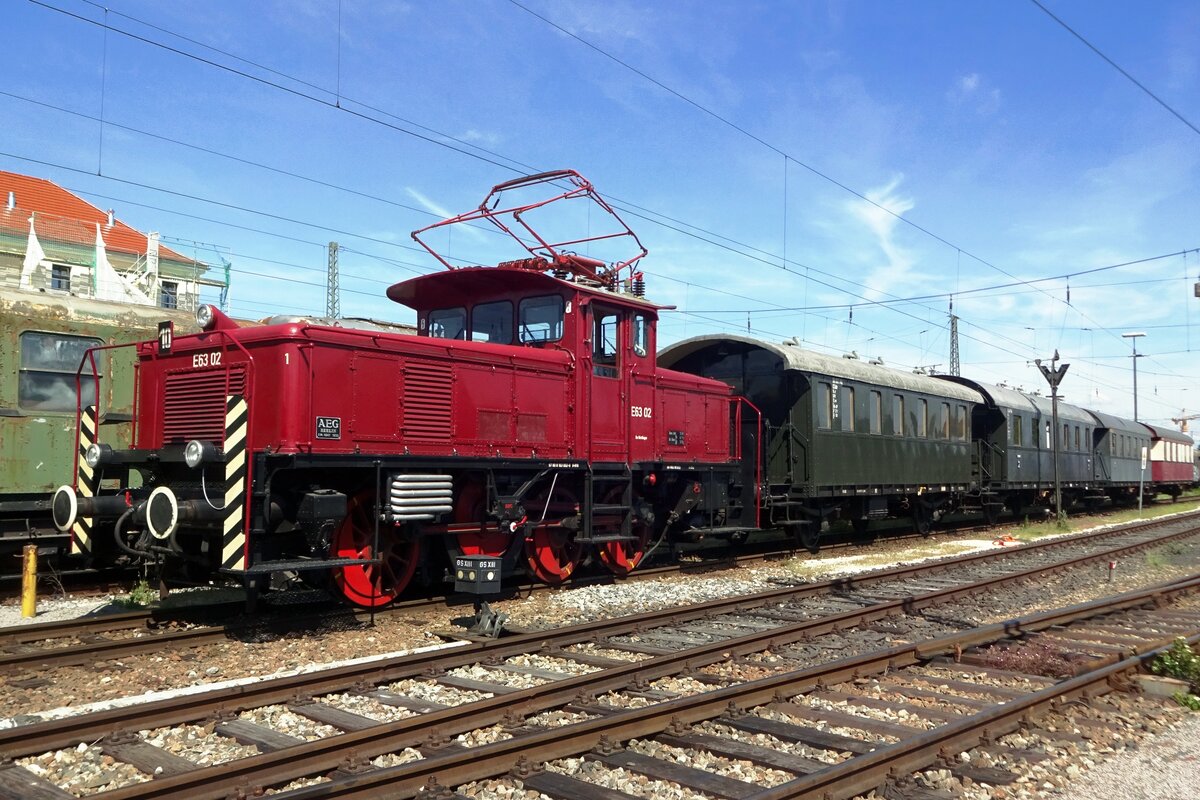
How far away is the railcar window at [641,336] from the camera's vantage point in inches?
471

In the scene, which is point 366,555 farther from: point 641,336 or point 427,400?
point 641,336

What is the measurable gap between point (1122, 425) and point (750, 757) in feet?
113

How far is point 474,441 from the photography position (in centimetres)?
979

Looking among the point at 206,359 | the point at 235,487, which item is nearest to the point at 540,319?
the point at 206,359

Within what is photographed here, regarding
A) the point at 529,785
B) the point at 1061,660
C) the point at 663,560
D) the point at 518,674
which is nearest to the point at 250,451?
the point at 518,674

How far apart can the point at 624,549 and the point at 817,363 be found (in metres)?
6.18

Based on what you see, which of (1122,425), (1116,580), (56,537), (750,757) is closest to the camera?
(750,757)

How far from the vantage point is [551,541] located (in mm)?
11117

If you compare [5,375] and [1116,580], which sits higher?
[5,375]

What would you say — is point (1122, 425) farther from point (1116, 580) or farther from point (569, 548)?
point (569, 548)

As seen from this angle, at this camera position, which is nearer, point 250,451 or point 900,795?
point 900,795

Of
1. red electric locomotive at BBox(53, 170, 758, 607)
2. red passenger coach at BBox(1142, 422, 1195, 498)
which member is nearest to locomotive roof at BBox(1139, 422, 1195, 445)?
red passenger coach at BBox(1142, 422, 1195, 498)

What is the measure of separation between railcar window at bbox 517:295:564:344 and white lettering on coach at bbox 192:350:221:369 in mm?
3740

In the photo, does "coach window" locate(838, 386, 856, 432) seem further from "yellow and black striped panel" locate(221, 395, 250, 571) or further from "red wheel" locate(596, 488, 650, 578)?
"yellow and black striped panel" locate(221, 395, 250, 571)
